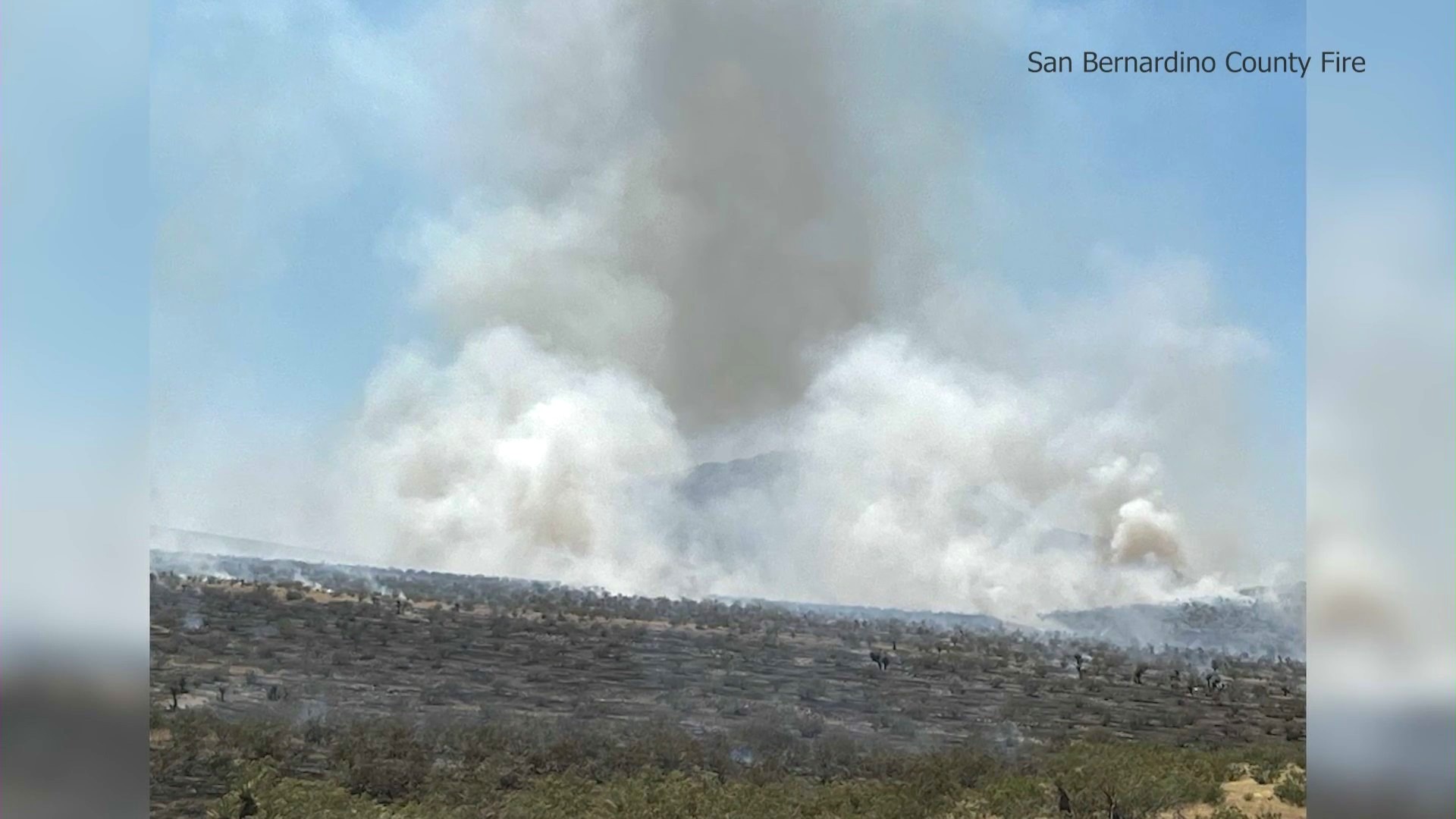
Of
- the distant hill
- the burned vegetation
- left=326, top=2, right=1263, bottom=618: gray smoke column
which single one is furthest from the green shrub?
left=326, top=2, right=1263, bottom=618: gray smoke column

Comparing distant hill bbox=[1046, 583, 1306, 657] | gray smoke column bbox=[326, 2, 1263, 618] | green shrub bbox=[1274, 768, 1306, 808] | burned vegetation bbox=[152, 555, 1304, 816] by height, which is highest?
gray smoke column bbox=[326, 2, 1263, 618]

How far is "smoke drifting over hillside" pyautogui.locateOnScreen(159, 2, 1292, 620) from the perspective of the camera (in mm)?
3521

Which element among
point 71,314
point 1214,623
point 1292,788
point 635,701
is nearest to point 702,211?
point 635,701

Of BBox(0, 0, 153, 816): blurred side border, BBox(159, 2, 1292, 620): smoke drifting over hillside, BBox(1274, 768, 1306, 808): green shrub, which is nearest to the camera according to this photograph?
BBox(0, 0, 153, 816): blurred side border

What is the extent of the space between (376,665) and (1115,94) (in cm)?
293

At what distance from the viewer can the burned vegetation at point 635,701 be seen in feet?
11.5

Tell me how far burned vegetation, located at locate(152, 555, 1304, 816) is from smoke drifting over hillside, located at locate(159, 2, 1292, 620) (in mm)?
158

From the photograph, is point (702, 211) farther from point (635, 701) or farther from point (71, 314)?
point (71, 314)

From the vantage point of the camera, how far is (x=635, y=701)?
3.56 m

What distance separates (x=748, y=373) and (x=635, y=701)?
1084 millimetres

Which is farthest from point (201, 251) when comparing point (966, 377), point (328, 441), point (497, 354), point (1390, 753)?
point (1390, 753)

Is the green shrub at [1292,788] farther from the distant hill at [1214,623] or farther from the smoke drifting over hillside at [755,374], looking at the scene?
the smoke drifting over hillside at [755,374]

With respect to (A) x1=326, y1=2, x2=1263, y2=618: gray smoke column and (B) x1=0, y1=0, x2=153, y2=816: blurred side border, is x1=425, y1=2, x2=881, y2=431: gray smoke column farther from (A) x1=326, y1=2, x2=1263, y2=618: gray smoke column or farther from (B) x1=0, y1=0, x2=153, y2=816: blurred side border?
(B) x1=0, y1=0, x2=153, y2=816: blurred side border

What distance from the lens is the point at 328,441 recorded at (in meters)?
3.69
